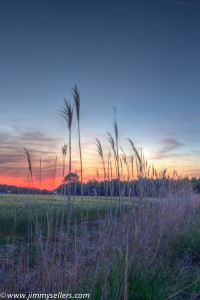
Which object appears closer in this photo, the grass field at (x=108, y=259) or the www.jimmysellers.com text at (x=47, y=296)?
the www.jimmysellers.com text at (x=47, y=296)

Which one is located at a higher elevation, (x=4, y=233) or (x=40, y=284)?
(x=40, y=284)

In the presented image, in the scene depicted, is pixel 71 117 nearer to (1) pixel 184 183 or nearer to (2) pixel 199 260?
(2) pixel 199 260

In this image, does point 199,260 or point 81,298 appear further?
point 199,260

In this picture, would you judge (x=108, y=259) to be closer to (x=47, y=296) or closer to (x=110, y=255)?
(x=110, y=255)

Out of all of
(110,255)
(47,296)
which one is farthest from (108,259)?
(47,296)

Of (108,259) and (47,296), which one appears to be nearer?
(47,296)

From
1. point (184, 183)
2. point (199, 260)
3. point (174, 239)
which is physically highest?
point (184, 183)

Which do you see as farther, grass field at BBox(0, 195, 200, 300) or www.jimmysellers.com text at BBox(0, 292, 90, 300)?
grass field at BBox(0, 195, 200, 300)

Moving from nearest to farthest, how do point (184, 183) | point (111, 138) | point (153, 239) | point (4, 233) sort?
point (111, 138) → point (153, 239) → point (4, 233) → point (184, 183)

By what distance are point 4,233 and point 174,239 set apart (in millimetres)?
3839

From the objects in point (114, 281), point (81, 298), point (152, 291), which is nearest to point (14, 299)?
point (81, 298)

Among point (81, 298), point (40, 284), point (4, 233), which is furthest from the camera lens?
point (4, 233)

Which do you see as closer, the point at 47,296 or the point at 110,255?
the point at 47,296

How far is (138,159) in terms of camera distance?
11.4 ft
